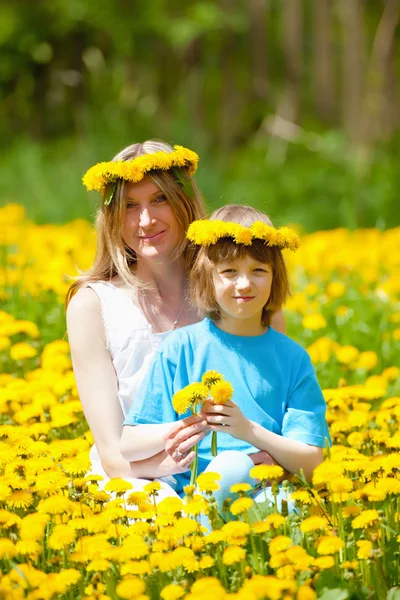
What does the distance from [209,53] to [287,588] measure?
13448mm

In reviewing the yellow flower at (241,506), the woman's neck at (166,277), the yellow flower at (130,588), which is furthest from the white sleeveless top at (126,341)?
the yellow flower at (130,588)

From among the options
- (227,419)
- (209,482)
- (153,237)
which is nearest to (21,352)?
(153,237)

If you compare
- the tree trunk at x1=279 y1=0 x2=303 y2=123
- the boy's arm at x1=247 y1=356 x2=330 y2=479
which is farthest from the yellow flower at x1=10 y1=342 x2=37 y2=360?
the tree trunk at x1=279 y1=0 x2=303 y2=123

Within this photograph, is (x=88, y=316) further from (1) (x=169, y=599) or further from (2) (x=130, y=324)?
(1) (x=169, y=599)

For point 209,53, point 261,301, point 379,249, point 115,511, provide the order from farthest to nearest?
point 209,53, point 379,249, point 261,301, point 115,511

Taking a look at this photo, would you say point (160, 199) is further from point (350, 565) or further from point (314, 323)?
point (350, 565)

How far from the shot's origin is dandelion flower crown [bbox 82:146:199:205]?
3131 millimetres

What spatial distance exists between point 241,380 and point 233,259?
1.13ft

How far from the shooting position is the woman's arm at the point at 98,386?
3.01 metres

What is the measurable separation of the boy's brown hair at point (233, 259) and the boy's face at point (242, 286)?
0.8 inches

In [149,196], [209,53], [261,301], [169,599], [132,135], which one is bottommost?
[169,599]

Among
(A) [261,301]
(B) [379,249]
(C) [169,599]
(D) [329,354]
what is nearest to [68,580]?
(C) [169,599]

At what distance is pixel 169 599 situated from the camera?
1963 mm

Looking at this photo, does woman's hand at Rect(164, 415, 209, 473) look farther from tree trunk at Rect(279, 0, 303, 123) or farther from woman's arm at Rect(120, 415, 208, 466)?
tree trunk at Rect(279, 0, 303, 123)
